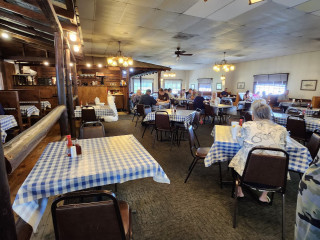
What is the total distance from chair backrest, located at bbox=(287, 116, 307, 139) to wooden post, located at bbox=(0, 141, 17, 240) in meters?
4.07

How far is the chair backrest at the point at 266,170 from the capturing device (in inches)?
62.7

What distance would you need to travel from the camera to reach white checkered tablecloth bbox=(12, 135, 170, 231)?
119 cm

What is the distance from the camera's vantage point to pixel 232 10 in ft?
11.4

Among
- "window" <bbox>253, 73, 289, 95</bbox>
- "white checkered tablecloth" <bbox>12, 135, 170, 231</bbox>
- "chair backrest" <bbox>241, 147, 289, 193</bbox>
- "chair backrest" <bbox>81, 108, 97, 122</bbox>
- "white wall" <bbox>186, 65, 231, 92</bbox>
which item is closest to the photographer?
"white checkered tablecloth" <bbox>12, 135, 170, 231</bbox>

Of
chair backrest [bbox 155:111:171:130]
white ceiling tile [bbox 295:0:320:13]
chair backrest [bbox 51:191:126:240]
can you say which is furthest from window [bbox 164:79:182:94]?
chair backrest [bbox 51:191:126:240]

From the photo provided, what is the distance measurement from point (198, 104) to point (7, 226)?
5971 mm

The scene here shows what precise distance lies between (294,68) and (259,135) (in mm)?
8551

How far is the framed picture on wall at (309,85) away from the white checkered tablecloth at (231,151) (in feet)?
24.1

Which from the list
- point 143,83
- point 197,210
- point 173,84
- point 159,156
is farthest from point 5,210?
point 173,84

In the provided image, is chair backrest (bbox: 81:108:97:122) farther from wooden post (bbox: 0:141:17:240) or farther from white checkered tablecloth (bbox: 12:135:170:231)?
wooden post (bbox: 0:141:17:240)

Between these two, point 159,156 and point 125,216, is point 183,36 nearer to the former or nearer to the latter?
point 159,156

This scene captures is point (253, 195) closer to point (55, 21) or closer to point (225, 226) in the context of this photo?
point (225, 226)

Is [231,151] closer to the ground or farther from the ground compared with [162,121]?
closer to the ground

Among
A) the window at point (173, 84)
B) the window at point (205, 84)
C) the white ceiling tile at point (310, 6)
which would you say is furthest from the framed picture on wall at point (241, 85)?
the white ceiling tile at point (310, 6)
